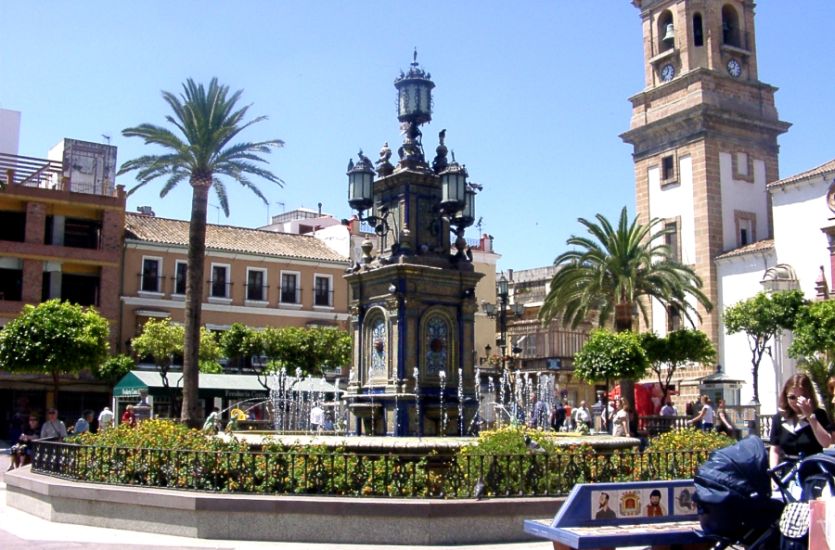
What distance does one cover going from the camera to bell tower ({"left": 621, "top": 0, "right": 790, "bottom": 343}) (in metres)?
41.8

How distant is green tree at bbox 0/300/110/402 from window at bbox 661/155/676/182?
27.1 metres

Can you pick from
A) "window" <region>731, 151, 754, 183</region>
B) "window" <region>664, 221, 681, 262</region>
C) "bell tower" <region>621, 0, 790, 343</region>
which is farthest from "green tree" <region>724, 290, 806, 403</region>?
"window" <region>731, 151, 754, 183</region>

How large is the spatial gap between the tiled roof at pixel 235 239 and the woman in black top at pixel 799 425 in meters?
39.9

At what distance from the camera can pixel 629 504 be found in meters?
6.91

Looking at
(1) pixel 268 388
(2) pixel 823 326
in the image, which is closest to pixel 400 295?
(2) pixel 823 326

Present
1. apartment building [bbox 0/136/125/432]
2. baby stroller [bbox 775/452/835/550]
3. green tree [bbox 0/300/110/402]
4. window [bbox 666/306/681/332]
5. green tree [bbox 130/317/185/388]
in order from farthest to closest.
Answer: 1. window [bbox 666/306/681/332]
2. apartment building [bbox 0/136/125/432]
3. green tree [bbox 130/317/185/388]
4. green tree [bbox 0/300/110/402]
5. baby stroller [bbox 775/452/835/550]

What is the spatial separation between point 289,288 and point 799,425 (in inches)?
1646

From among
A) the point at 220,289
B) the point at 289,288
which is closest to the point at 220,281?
the point at 220,289

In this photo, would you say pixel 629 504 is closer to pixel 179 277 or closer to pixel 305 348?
pixel 305 348

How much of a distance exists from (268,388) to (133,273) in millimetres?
9709

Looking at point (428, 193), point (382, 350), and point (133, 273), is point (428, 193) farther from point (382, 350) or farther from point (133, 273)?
point (133, 273)

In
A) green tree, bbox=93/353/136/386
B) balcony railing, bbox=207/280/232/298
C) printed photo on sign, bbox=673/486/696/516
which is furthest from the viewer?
balcony railing, bbox=207/280/232/298

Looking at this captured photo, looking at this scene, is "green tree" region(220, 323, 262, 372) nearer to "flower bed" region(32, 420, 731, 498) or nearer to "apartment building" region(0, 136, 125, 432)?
"apartment building" region(0, 136, 125, 432)

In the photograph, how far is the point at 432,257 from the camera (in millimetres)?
14891
